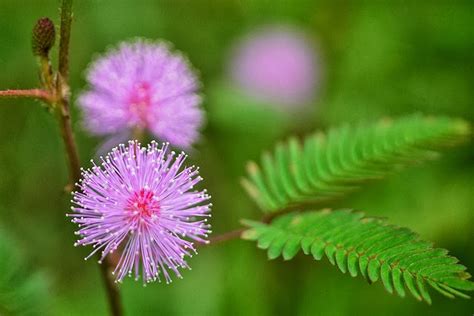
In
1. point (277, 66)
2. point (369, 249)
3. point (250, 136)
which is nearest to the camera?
point (369, 249)

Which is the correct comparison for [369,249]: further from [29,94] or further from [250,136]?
[250,136]

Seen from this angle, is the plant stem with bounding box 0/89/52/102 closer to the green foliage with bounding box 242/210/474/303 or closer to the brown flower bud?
the brown flower bud

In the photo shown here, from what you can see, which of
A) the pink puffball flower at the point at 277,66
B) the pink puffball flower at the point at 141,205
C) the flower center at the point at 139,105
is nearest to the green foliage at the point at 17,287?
the flower center at the point at 139,105

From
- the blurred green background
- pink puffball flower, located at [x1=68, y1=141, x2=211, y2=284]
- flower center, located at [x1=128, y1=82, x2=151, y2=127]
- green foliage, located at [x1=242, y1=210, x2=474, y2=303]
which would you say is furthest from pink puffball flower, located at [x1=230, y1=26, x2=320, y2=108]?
pink puffball flower, located at [x1=68, y1=141, x2=211, y2=284]

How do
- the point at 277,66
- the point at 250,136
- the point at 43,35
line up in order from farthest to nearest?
the point at 277,66 < the point at 250,136 < the point at 43,35

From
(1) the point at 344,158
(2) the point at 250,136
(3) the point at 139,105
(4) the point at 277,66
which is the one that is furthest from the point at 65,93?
(4) the point at 277,66

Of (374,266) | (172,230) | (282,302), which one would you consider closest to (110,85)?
(172,230)
